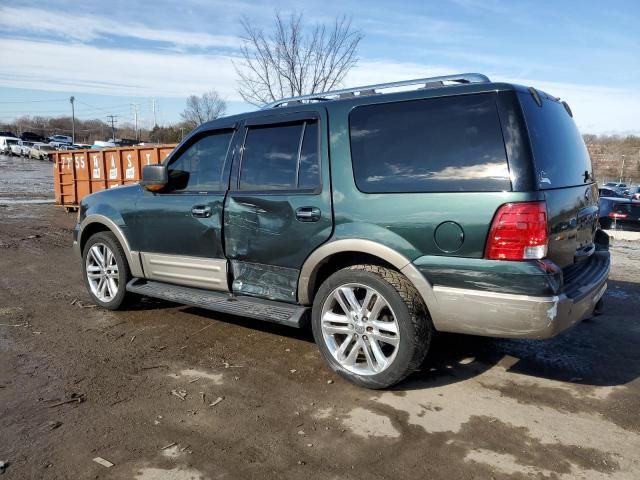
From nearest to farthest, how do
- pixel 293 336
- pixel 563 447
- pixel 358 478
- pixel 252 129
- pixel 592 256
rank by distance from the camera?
pixel 358 478
pixel 563 447
pixel 592 256
pixel 252 129
pixel 293 336

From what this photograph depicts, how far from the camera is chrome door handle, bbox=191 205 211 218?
4.36m

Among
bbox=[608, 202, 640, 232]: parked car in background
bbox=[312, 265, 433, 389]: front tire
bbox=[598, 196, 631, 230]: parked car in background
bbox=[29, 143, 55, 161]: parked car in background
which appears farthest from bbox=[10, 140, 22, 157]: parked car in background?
bbox=[312, 265, 433, 389]: front tire

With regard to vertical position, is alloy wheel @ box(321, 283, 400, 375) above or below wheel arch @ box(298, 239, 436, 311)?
below

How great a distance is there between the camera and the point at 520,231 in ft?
9.82

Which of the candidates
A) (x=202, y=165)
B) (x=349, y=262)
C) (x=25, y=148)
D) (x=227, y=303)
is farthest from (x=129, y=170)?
(x=25, y=148)

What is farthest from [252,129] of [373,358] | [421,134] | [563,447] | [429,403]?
[563,447]

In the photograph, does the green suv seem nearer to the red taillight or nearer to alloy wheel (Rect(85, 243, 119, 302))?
the red taillight

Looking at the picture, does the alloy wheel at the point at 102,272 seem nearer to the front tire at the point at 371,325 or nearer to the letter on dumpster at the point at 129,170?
the front tire at the point at 371,325

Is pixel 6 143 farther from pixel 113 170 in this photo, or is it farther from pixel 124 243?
pixel 124 243

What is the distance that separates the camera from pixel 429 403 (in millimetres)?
3361

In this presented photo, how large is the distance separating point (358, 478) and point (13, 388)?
246 centimetres

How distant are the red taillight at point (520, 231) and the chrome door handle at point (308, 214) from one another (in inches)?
48.3

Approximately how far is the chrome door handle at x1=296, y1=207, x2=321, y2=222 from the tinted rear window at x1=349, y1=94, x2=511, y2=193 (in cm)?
37

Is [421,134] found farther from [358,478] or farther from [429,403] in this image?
[358,478]
